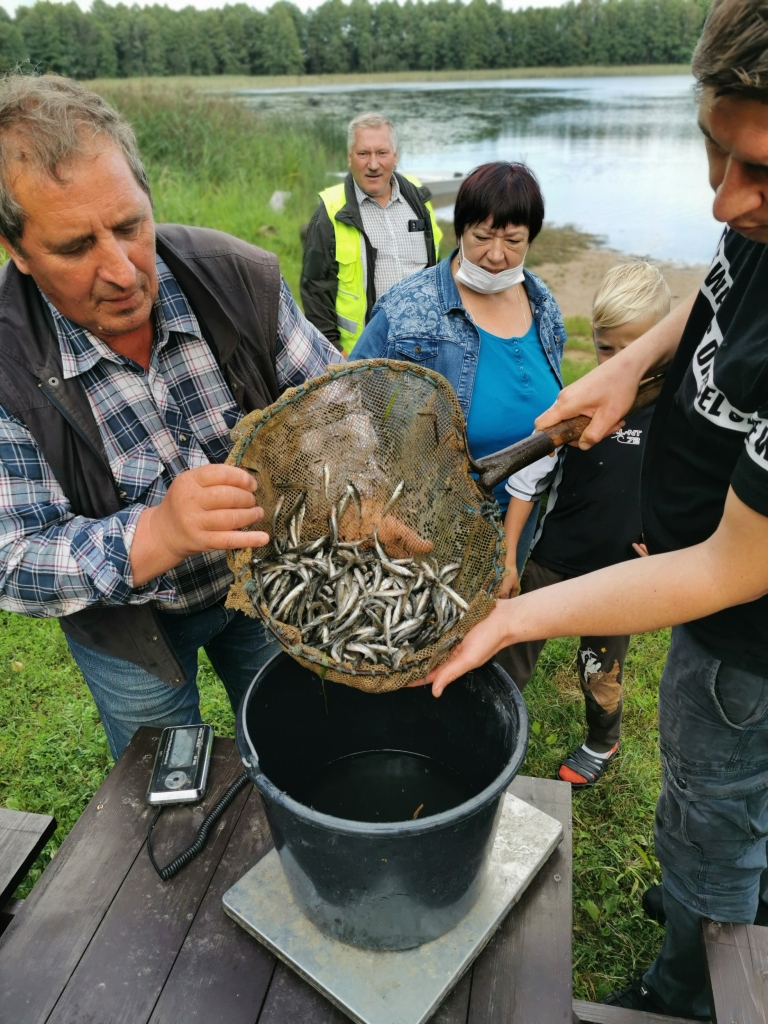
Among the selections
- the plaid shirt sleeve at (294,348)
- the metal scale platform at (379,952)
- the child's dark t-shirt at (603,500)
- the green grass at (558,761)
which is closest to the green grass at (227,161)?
the green grass at (558,761)

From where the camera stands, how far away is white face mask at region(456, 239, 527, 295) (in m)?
3.56

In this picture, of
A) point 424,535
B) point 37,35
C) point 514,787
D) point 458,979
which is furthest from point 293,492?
point 37,35

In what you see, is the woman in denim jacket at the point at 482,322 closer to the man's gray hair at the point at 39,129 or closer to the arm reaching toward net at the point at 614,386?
the arm reaching toward net at the point at 614,386

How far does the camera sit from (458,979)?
1.83 metres

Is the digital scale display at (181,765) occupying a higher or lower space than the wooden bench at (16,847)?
higher

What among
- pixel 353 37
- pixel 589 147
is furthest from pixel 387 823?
pixel 353 37

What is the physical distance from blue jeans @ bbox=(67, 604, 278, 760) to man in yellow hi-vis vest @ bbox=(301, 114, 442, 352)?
3439mm

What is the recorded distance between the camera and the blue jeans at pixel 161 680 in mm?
2643

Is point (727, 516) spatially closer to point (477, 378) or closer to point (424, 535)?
point (424, 535)

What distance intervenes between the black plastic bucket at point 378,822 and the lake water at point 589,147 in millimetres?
12075

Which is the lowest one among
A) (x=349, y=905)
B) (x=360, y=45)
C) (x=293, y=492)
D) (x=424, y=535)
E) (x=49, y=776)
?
(x=49, y=776)

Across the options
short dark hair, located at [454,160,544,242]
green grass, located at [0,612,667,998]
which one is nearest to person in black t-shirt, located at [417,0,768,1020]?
green grass, located at [0,612,667,998]

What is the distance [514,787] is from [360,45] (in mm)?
78791

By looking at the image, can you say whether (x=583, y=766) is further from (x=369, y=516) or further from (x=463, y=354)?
(x=463, y=354)
